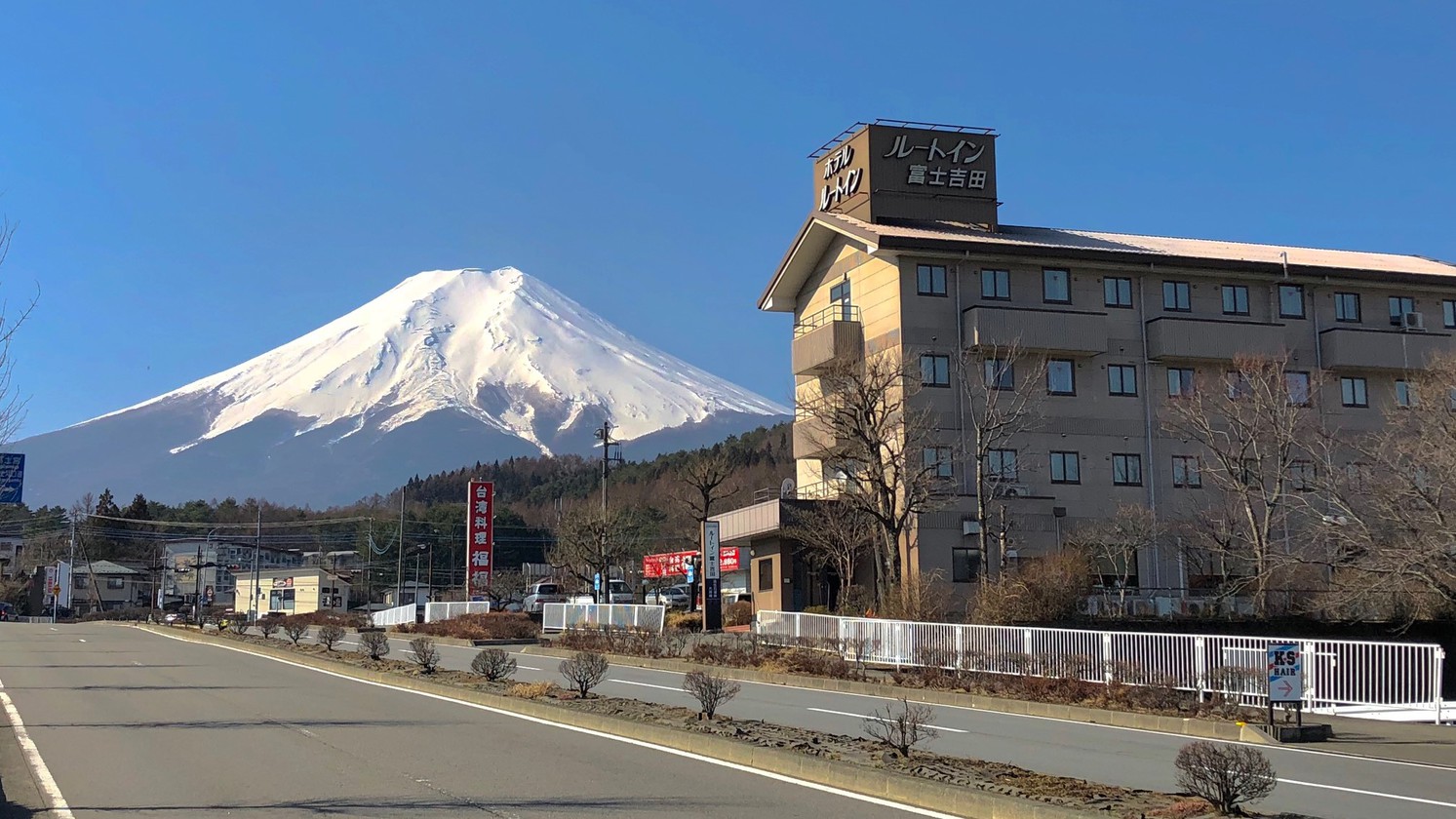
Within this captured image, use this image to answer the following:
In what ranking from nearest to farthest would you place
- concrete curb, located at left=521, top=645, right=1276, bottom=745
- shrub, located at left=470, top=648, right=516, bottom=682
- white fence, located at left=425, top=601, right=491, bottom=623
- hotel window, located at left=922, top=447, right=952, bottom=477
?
concrete curb, located at left=521, top=645, right=1276, bottom=745, shrub, located at left=470, top=648, right=516, bottom=682, hotel window, located at left=922, top=447, right=952, bottom=477, white fence, located at left=425, top=601, right=491, bottom=623

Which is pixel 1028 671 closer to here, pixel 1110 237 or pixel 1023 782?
pixel 1023 782

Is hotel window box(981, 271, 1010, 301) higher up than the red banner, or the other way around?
hotel window box(981, 271, 1010, 301)

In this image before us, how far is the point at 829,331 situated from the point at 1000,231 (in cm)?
868

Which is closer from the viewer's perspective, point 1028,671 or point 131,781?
point 131,781

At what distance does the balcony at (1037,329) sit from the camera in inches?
1586

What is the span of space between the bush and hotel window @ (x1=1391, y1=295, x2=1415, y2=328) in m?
33.8

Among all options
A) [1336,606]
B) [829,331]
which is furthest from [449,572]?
[1336,606]

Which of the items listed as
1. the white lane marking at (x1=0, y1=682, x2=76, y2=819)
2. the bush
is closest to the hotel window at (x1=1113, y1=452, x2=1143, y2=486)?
the bush

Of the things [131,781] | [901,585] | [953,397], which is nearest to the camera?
[131,781]

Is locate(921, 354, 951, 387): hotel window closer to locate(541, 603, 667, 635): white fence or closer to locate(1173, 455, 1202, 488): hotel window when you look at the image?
locate(1173, 455, 1202, 488): hotel window

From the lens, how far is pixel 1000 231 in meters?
46.0

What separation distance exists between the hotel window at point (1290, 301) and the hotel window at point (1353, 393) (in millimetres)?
2985

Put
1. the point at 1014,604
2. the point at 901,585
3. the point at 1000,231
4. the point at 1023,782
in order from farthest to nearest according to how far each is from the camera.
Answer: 1. the point at 1000,231
2. the point at 901,585
3. the point at 1014,604
4. the point at 1023,782

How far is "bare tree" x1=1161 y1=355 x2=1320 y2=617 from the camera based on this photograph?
33.5 metres
